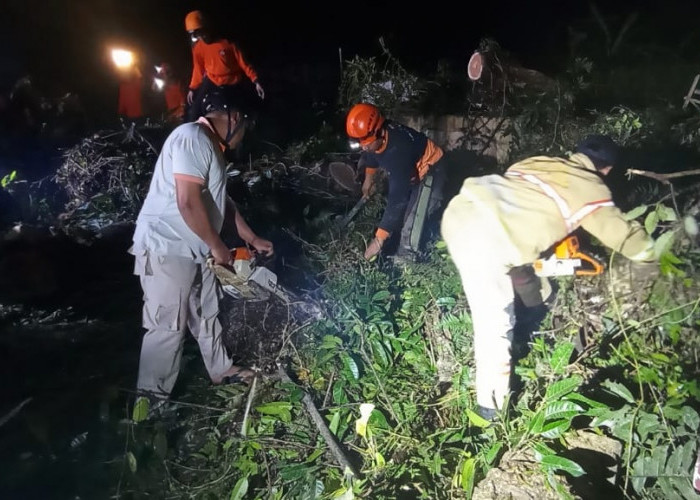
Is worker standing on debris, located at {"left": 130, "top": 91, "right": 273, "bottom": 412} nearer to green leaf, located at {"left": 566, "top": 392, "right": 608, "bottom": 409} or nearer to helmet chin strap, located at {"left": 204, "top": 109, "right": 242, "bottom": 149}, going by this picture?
helmet chin strap, located at {"left": 204, "top": 109, "right": 242, "bottom": 149}

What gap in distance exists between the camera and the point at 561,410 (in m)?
2.29

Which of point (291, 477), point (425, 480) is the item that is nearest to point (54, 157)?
point (291, 477)

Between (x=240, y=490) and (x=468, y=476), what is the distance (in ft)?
3.69

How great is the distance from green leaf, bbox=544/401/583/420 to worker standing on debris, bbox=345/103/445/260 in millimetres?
1671

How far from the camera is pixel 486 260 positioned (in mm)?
2342

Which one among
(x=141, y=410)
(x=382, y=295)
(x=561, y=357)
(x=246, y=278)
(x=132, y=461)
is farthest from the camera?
(x=382, y=295)

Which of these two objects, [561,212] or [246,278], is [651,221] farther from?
[246,278]

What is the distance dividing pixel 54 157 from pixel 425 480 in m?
7.29

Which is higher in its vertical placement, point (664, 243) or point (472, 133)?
point (472, 133)

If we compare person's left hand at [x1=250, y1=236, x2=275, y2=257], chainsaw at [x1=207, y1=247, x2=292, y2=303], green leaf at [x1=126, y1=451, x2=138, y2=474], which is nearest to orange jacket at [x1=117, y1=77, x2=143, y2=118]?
person's left hand at [x1=250, y1=236, x2=275, y2=257]

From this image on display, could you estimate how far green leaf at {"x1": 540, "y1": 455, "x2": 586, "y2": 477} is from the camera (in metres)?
2.06

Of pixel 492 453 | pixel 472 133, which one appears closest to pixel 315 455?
pixel 492 453

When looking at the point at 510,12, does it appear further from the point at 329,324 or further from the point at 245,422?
the point at 245,422

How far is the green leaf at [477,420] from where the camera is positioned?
2503 mm
